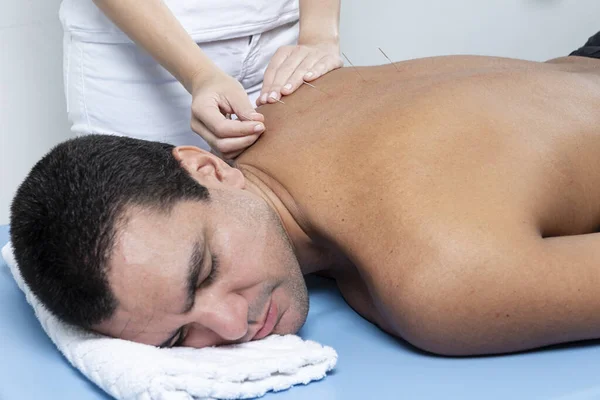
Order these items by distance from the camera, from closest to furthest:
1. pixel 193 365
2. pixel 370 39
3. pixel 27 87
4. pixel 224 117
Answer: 1. pixel 193 365
2. pixel 224 117
3. pixel 27 87
4. pixel 370 39

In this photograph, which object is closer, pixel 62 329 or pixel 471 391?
pixel 471 391

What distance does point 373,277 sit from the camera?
1237mm

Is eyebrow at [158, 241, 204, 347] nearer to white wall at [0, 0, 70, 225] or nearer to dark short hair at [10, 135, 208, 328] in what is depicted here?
dark short hair at [10, 135, 208, 328]

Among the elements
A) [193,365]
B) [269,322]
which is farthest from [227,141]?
[193,365]

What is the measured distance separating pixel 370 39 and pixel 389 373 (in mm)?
1628

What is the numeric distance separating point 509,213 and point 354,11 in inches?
60.1

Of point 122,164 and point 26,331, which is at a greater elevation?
point 122,164

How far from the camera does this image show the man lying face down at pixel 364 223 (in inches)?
44.8

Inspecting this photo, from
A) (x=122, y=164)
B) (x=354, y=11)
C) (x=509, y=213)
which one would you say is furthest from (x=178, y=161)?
(x=354, y=11)

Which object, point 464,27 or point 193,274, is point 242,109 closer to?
point 193,274

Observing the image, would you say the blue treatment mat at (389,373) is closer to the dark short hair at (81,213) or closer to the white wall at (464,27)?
the dark short hair at (81,213)

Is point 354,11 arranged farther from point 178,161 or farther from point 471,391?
point 471,391

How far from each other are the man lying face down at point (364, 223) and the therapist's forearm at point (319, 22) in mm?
394

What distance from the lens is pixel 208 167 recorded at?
1381 millimetres
